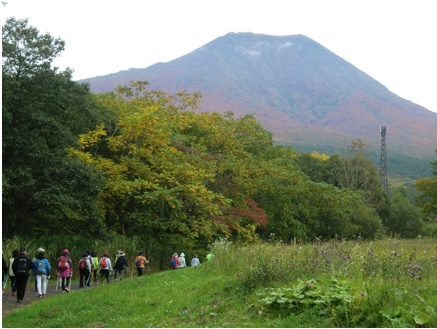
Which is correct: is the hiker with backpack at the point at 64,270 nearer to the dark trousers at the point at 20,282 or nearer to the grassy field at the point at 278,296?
the dark trousers at the point at 20,282

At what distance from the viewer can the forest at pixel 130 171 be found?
19.0 metres

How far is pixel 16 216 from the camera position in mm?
21453

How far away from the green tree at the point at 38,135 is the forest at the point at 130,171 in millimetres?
38

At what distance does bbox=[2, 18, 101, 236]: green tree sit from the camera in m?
18.4

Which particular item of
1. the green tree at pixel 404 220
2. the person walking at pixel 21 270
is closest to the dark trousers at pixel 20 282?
the person walking at pixel 21 270

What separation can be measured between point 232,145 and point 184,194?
8.48m

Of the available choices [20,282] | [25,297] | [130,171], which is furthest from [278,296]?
[130,171]

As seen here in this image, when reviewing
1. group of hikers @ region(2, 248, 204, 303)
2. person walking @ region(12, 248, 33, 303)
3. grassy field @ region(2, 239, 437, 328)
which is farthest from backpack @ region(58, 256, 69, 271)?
grassy field @ region(2, 239, 437, 328)

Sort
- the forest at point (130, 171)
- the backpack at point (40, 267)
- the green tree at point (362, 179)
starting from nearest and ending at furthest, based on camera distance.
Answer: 1. the backpack at point (40, 267)
2. the forest at point (130, 171)
3. the green tree at point (362, 179)

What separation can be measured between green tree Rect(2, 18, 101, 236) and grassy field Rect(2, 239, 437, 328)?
6.42 m

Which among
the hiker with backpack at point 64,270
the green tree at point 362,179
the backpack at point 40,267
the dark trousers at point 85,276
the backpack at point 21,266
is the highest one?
the backpack at point 21,266

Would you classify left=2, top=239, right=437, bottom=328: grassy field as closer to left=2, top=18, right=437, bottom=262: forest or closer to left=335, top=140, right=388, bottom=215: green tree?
left=2, top=18, right=437, bottom=262: forest

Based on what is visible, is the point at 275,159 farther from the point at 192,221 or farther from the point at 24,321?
the point at 24,321

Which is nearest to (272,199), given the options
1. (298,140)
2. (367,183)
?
(367,183)
